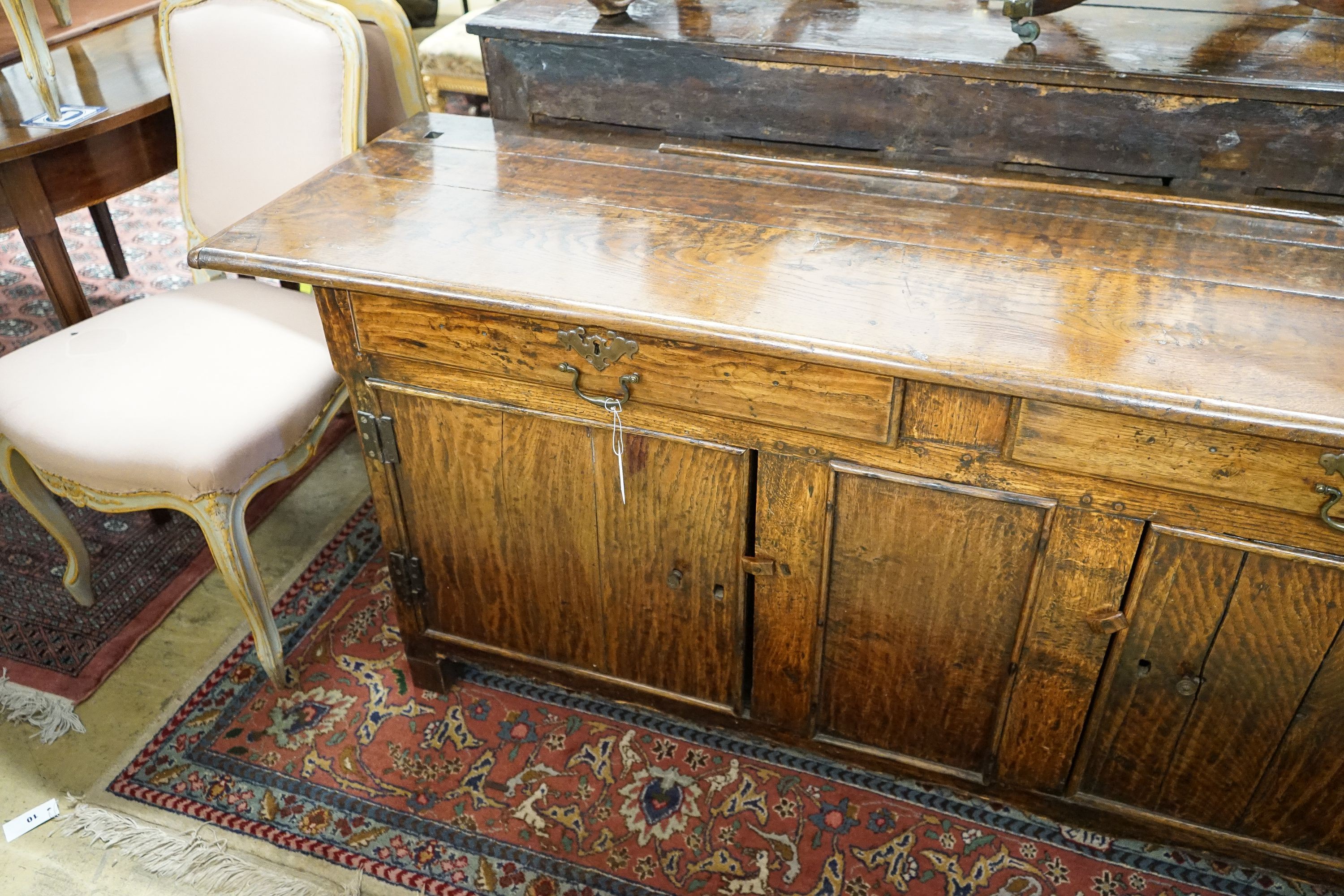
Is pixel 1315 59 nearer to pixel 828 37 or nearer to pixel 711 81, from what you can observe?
pixel 828 37

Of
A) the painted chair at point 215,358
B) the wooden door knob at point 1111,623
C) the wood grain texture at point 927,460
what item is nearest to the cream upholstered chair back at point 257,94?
the painted chair at point 215,358

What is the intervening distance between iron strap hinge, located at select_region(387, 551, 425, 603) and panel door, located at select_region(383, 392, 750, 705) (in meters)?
0.01

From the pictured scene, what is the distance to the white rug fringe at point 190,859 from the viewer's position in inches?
61.1

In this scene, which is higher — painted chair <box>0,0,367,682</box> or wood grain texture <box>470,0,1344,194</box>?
wood grain texture <box>470,0,1344,194</box>

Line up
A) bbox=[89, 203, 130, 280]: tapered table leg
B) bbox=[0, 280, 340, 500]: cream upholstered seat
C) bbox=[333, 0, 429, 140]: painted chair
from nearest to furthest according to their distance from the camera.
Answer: bbox=[0, 280, 340, 500]: cream upholstered seat < bbox=[333, 0, 429, 140]: painted chair < bbox=[89, 203, 130, 280]: tapered table leg

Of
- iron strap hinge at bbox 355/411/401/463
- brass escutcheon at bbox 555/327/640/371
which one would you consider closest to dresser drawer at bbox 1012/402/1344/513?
brass escutcheon at bbox 555/327/640/371

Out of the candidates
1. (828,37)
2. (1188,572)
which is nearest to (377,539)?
(828,37)

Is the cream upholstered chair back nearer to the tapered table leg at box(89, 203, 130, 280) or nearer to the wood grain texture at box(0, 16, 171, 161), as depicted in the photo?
the wood grain texture at box(0, 16, 171, 161)

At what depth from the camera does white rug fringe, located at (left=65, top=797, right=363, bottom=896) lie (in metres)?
1.55

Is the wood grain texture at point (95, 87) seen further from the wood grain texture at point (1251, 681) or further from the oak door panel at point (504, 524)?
the wood grain texture at point (1251, 681)

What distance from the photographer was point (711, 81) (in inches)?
60.2

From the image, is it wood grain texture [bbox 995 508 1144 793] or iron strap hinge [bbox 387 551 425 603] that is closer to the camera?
wood grain texture [bbox 995 508 1144 793]

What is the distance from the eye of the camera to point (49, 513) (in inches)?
74.2

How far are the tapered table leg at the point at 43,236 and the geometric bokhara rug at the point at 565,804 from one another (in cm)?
81
